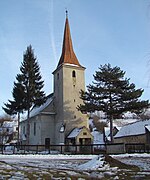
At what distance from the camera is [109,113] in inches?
1211

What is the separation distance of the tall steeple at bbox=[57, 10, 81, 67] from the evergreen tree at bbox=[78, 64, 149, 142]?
937 centimetres

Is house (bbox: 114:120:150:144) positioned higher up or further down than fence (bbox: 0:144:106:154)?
higher up

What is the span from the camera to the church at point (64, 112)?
36.9 meters

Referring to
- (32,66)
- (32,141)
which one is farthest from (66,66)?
(32,141)

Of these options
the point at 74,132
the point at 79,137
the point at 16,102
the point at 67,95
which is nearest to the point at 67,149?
the point at 79,137

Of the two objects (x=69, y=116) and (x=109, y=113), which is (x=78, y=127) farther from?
(x=109, y=113)

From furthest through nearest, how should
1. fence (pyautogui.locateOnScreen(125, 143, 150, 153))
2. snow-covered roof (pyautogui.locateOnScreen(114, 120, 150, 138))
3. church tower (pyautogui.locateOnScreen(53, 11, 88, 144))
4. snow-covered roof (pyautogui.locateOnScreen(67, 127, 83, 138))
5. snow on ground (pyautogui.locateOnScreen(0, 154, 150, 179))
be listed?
snow-covered roof (pyautogui.locateOnScreen(114, 120, 150, 138)) < church tower (pyautogui.locateOnScreen(53, 11, 88, 144)) < snow-covered roof (pyautogui.locateOnScreen(67, 127, 83, 138)) < fence (pyautogui.locateOnScreen(125, 143, 150, 153)) < snow on ground (pyautogui.locateOnScreen(0, 154, 150, 179))

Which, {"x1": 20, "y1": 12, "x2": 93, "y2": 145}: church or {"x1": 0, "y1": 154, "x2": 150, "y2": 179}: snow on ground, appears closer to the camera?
{"x1": 0, "y1": 154, "x2": 150, "y2": 179}: snow on ground

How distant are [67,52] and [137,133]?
18.7m

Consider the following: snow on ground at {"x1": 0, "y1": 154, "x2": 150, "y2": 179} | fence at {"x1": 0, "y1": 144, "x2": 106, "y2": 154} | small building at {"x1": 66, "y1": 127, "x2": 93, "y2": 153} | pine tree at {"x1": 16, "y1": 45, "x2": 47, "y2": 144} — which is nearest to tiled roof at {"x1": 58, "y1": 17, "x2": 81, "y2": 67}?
pine tree at {"x1": 16, "y1": 45, "x2": 47, "y2": 144}

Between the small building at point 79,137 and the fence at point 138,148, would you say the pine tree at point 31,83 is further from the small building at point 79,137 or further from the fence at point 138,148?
the fence at point 138,148

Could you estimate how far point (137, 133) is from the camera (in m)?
43.9

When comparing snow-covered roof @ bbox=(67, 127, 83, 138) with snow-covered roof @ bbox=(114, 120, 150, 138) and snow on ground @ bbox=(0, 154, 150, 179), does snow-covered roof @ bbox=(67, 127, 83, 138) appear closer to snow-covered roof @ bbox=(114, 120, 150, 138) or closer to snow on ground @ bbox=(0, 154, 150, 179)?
snow-covered roof @ bbox=(114, 120, 150, 138)

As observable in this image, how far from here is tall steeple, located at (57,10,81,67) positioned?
4113 cm
